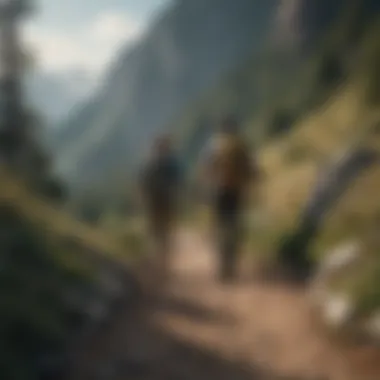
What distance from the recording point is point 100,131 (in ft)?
24.9

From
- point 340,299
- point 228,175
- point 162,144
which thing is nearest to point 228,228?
point 228,175

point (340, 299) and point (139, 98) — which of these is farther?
point (139, 98)

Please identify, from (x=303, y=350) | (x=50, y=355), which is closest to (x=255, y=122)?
(x=303, y=350)

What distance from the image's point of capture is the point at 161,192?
289 inches

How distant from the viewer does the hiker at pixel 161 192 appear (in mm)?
6844

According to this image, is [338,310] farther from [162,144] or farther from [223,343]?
[162,144]

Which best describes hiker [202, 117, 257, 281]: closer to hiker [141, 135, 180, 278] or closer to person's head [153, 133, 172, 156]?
hiker [141, 135, 180, 278]

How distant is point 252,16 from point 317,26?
1.47 meters

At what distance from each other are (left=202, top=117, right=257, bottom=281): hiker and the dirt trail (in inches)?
27.2

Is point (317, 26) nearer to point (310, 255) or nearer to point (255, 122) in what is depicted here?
point (255, 122)

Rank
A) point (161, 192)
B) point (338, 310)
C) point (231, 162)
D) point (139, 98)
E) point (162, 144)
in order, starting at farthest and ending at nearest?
point (139, 98), point (161, 192), point (231, 162), point (162, 144), point (338, 310)

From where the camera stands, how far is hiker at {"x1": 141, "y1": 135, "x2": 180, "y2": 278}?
22.5 feet

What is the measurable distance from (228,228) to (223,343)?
7.17 ft

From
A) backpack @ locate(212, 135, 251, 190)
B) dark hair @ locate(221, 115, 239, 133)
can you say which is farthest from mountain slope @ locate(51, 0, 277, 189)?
backpack @ locate(212, 135, 251, 190)
